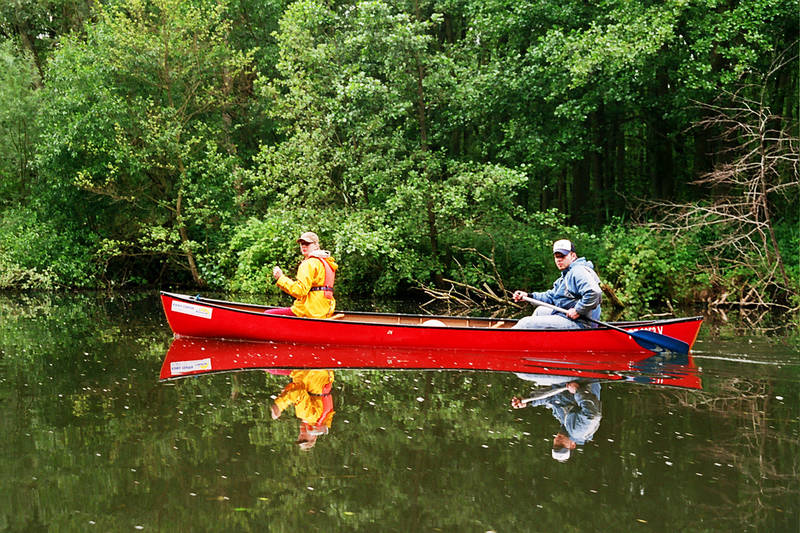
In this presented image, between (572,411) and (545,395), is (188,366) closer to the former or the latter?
(545,395)

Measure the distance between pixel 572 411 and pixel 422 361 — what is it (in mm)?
3016

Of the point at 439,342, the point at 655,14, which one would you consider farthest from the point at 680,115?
the point at 439,342

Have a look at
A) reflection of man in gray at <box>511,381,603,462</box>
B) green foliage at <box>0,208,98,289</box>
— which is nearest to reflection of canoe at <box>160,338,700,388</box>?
reflection of man in gray at <box>511,381,603,462</box>

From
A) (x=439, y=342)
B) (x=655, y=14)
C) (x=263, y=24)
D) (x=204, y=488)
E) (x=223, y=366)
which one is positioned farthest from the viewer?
(x=263, y=24)

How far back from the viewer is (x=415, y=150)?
17.8 m

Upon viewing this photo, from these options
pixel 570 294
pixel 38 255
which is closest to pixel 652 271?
pixel 570 294

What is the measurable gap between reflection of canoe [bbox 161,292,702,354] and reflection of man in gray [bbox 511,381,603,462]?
1663 millimetres

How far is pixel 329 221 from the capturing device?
17.9 meters

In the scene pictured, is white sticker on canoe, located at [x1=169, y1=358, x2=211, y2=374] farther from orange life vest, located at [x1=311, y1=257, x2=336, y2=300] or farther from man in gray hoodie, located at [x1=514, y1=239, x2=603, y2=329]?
man in gray hoodie, located at [x1=514, y1=239, x2=603, y2=329]

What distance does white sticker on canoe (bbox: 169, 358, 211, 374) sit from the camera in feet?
26.8

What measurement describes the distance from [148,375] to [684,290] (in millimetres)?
12412

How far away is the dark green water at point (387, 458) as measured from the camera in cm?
409

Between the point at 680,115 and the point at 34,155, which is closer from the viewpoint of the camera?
the point at 680,115

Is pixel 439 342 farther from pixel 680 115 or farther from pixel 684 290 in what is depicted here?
pixel 680 115
